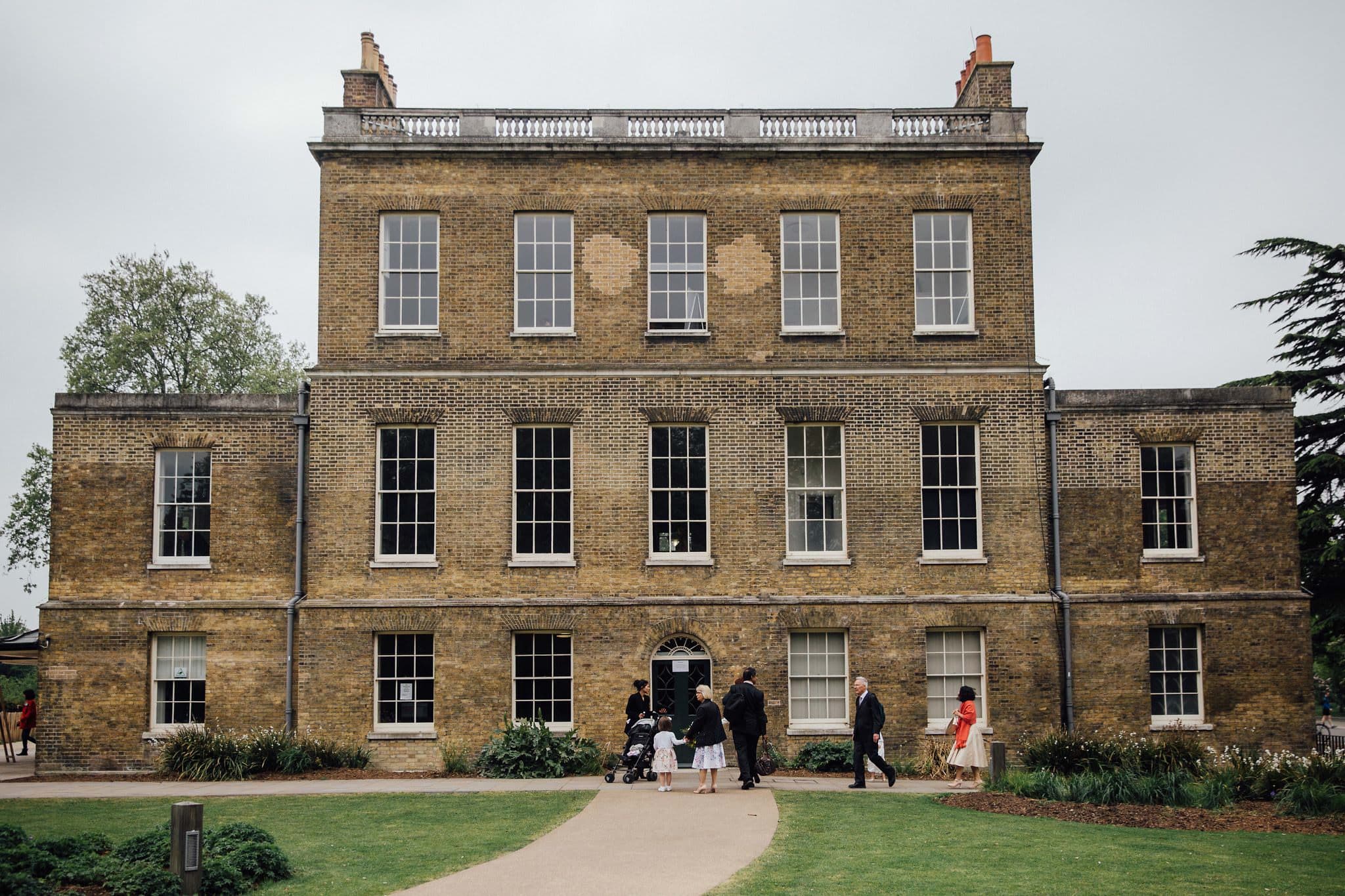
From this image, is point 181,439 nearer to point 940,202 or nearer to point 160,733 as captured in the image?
point 160,733

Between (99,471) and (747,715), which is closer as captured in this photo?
(747,715)

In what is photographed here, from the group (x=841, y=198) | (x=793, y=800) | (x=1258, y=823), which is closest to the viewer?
(x=1258, y=823)

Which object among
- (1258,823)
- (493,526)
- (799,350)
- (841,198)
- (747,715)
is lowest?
(1258,823)

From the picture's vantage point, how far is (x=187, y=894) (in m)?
10.9

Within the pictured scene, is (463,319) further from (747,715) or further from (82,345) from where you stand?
(82,345)

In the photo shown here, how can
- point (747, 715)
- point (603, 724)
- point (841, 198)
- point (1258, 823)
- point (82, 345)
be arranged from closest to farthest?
point (1258, 823) < point (747, 715) < point (603, 724) < point (841, 198) < point (82, 345)

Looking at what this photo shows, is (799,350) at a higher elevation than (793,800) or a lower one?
higher

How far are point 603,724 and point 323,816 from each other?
22.5 feet

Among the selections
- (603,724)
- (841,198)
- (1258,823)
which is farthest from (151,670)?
(1258,823)

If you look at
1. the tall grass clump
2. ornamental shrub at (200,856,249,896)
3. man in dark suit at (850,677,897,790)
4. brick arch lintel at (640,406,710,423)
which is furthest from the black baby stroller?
ornamental shrub at (200,856,249,896)

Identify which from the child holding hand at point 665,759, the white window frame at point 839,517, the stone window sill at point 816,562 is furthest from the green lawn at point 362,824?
the white window frame at point 839,517

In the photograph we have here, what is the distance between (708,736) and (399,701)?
23.8ft

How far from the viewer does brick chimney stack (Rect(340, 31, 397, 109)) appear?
2359 centimetres

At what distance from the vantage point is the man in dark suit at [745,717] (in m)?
17.8
